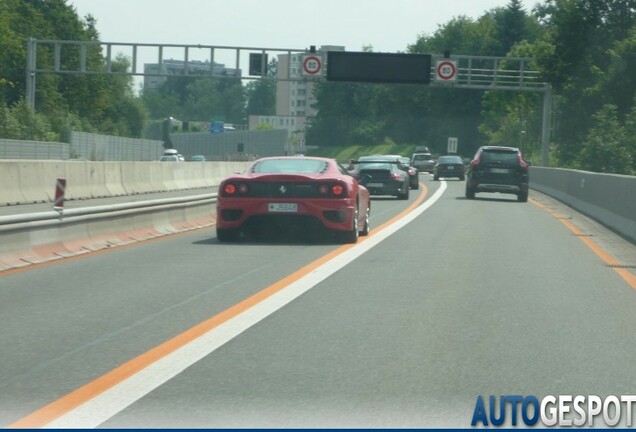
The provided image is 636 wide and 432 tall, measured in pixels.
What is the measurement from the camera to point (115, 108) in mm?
136875

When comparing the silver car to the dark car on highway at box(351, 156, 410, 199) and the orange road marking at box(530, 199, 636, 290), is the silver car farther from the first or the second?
the orange road marking at box(530, 199, 636, 290)

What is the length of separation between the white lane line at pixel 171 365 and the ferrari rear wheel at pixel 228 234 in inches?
185

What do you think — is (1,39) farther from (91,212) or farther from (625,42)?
(91,212)

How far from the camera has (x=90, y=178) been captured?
35.7m

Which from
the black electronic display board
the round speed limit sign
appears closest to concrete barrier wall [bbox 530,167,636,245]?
the black electronic display board

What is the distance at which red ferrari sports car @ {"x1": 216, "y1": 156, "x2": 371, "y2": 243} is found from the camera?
18344mm

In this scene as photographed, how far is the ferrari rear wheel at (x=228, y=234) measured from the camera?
18.8m

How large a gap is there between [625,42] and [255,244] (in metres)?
62.7

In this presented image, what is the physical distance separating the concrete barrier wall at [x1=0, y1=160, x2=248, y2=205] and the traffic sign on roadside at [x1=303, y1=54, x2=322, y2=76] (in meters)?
20.9

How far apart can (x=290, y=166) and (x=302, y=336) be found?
31.6 ft

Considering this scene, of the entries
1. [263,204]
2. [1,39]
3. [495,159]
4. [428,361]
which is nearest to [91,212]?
[263,204]

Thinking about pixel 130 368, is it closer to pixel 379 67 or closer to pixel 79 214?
pixel 79 214

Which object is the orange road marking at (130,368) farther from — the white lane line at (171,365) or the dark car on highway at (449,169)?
the dark car on highway at (449,169)

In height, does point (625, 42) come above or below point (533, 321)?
above
